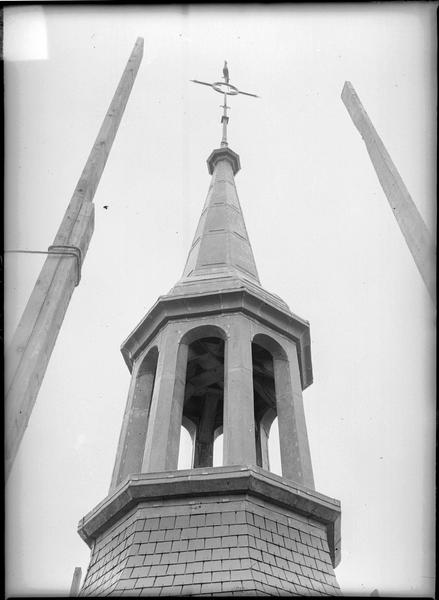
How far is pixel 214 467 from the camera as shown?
1184 cm

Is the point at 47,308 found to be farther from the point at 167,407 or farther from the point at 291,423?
the point at 291,423

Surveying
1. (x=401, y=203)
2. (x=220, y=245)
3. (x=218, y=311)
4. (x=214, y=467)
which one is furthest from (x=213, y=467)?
(x=220, y=245)

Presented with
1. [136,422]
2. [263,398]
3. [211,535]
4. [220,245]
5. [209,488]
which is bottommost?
[211,535]

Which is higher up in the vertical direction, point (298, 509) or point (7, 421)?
point (298, 509)

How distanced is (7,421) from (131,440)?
373 inches

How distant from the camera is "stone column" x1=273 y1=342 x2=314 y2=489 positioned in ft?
43.6

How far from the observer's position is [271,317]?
617 inches

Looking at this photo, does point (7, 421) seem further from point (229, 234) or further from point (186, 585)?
point (229, 234)

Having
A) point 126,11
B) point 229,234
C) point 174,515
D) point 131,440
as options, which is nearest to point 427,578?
point 174,515

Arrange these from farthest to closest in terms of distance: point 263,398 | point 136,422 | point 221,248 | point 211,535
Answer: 1. point 221,248
2. point 263,398
3. point 136,422
4. point 211,535

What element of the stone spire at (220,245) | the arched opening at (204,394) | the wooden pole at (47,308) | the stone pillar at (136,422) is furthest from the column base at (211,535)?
the wooden pole at (47,308)

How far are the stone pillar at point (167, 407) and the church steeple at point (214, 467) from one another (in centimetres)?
3

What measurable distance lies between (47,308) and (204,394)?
12007 millimetres

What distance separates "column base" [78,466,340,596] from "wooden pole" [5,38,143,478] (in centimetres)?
564
